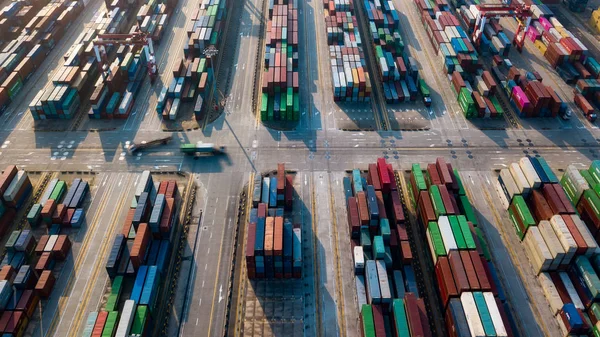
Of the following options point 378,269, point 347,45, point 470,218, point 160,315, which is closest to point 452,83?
point 347,45

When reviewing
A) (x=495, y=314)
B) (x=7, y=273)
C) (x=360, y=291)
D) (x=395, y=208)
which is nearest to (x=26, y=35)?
(x=7, y=273)

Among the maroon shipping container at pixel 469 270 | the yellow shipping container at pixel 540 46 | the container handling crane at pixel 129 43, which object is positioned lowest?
the maroon shipping container at pixel 469 270

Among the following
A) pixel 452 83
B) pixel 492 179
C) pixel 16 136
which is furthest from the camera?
pixel 452 83

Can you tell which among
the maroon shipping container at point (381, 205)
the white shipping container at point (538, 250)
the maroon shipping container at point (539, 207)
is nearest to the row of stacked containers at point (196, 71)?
the maroon shipping container at point (381, 205)

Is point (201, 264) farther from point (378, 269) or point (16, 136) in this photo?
point (16, 136)

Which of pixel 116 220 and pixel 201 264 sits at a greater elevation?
pixel 116 220

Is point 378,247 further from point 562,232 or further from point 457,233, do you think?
point 562,232

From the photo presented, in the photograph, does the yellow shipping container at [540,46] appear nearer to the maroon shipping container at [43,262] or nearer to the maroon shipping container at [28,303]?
the maroon shipping container at [43,262]
